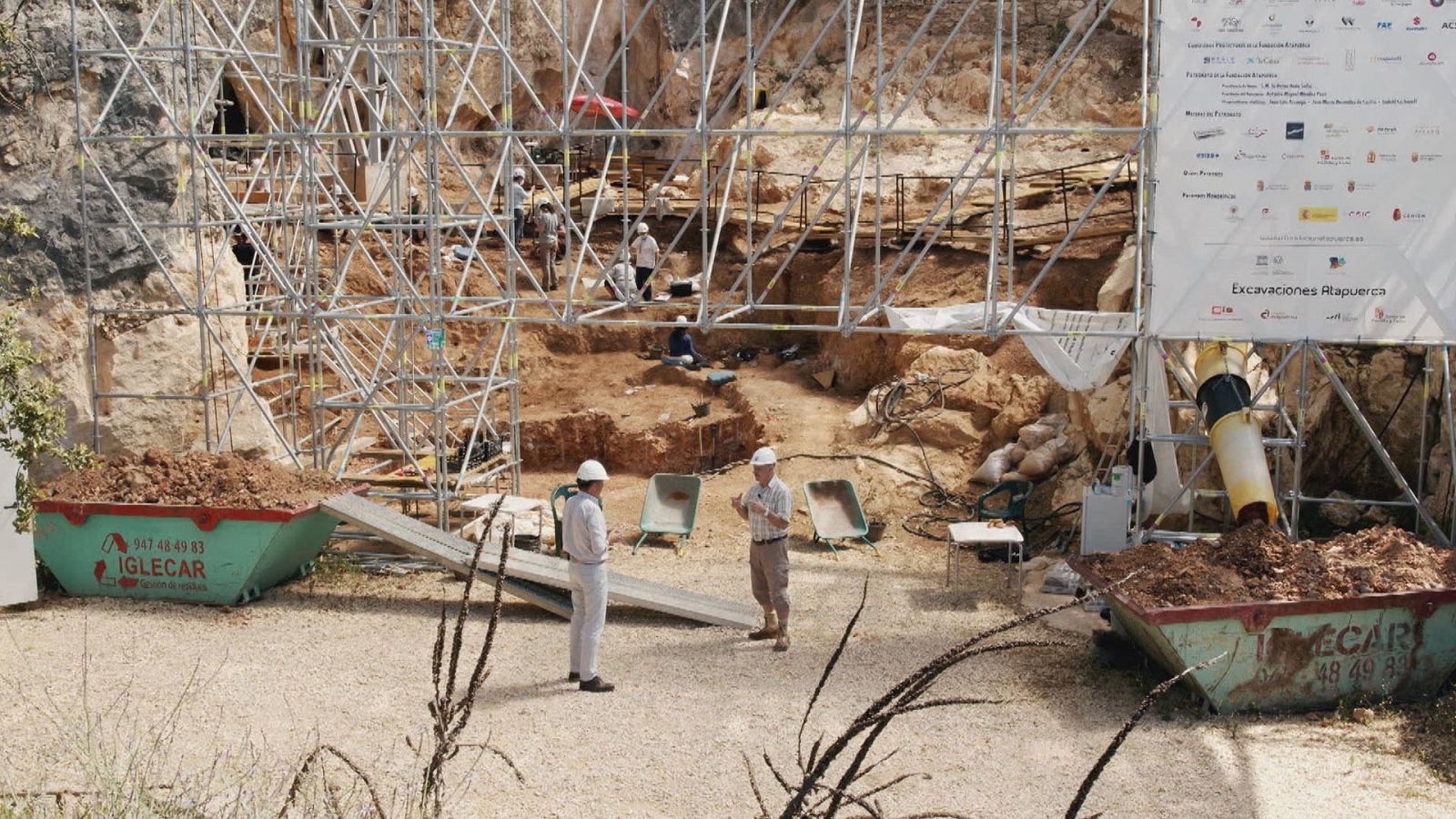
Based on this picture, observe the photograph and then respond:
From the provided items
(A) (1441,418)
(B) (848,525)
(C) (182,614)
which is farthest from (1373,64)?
(C) (182,614)

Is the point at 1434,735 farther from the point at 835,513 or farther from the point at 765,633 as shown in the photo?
the point at 835,513

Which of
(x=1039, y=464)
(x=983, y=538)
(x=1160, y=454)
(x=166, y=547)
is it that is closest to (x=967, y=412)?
(x=1039, y=464)

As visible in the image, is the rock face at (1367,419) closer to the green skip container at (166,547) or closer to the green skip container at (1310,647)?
the green skip container at (1310,647)

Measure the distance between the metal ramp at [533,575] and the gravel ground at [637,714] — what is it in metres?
0.23

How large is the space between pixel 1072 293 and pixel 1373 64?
865 centimetres

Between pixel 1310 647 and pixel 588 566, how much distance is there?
5.29 meters

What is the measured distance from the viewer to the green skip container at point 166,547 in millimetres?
13531

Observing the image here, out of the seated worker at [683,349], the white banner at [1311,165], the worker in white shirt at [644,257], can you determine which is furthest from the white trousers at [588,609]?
the seated worker at [683,349]

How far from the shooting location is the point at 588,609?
11.4m

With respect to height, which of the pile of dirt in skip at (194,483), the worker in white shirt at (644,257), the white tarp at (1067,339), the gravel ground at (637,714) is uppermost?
the worker in white shirt at (644,257)

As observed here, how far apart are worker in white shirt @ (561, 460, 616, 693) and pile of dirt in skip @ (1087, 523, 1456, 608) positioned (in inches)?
153

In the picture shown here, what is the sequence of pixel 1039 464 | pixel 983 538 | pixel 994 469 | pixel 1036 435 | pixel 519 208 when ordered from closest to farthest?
1. pixel 983 538
2. pixel 1039 464
3. pixel 994 469
4. pixel 1036 435
5. pixel 519 208

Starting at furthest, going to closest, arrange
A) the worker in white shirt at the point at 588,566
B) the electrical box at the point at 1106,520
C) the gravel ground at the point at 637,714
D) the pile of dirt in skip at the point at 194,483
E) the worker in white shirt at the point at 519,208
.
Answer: the worker in white shirt at the point at 519,208
the pile of dirt in skip at the point at 194,483
the electrical box at the point at 1106,520
the worker in white shirt at the point at 588,566
the gravel ground at the point at 637,714

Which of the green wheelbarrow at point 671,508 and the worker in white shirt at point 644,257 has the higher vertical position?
the worker in white shirt at point 644,257
